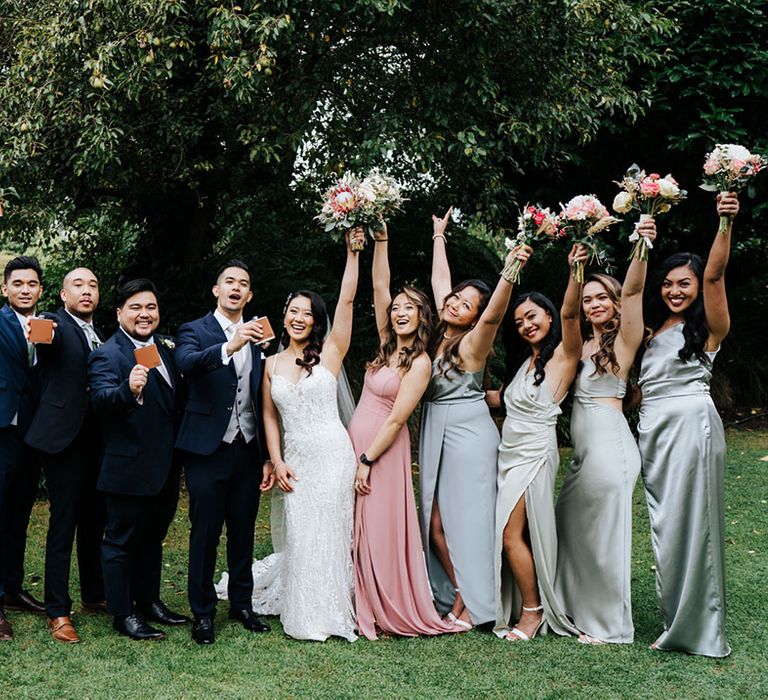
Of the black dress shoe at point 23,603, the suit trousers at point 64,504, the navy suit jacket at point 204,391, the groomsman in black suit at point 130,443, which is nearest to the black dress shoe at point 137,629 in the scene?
the groomsman in black suit at point 130,443

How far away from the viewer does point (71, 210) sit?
9.88 metres

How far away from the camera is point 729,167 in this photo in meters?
4.73

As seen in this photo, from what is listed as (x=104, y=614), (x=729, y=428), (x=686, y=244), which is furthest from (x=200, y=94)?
(x=729, y=428)

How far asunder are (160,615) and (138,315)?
202cm

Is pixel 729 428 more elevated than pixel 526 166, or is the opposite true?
pixel 526 166

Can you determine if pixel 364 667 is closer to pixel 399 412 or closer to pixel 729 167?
pixel 399 412

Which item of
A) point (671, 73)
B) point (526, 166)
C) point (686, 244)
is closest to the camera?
point (671, 73)

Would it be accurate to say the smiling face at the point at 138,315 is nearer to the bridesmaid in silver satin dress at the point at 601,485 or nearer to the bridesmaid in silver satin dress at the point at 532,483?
the bridesmaid in silver satin dress at the point at 532,483

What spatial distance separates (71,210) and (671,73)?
7.57 meters

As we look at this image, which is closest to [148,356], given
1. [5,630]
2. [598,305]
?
[5,630]

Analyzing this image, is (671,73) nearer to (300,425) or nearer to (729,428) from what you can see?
(729,428)

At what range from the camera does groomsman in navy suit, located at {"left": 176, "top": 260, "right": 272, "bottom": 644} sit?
206 inches

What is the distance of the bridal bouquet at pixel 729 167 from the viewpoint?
186 inches

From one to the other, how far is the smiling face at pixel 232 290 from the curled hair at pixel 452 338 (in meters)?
1.33
